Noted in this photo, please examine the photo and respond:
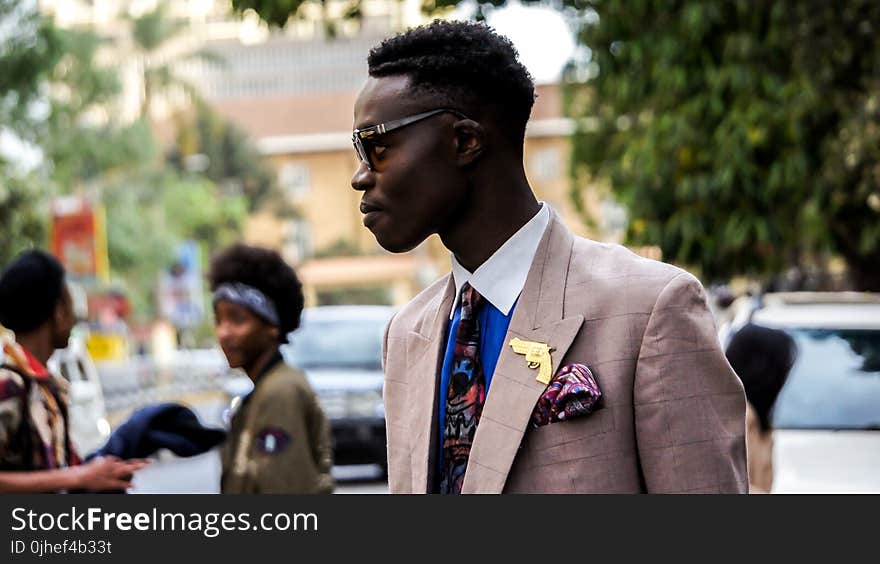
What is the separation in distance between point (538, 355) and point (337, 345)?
11.8 metres

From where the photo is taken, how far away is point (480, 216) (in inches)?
86.7

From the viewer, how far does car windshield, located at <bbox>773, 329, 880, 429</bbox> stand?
673cm

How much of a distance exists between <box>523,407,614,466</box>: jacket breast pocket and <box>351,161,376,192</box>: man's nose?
1.56ft

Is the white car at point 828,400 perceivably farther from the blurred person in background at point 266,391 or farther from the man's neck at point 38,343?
the man's neck at point 38,343

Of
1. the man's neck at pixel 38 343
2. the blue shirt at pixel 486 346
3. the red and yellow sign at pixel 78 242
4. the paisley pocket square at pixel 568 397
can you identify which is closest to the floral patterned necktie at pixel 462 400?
the blue shirt at pixel 486 346

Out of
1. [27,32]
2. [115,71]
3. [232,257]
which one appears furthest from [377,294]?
[232,257]

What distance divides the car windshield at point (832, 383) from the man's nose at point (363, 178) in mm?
4804

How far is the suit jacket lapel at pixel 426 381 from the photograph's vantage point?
220 cm

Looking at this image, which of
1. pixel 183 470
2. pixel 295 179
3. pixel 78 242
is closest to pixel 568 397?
pixel 183 470

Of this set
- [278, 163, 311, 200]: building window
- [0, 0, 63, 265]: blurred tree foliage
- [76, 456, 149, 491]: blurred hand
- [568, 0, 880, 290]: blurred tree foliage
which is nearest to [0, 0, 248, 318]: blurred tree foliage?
[0, 0, 63, 265]: blurred tree foliage

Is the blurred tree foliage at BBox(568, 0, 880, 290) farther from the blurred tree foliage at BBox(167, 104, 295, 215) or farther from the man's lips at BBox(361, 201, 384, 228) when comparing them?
the blurred tree foliage at BBox(167, 104, 295, 215)

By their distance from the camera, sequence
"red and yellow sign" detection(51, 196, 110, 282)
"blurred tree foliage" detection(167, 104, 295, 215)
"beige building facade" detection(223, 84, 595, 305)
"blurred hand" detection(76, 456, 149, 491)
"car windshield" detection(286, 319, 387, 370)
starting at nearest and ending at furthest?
"blurred hand" detection(76, 456, 149, 491) < "car windshield" detection(286, 319, 387, 370) < "red and yellow sign" detection(51, 196, 110, 282) < "blurred tree foliage" detection(167, 104, 295, 215) < "beige building facade" detection(223, 84, 595, 305)

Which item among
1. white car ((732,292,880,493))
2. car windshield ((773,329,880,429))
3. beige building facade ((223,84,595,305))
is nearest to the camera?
white car ((732,292,880,493))

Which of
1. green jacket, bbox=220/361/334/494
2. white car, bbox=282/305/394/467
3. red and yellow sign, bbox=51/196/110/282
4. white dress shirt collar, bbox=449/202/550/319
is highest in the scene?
white dress shirt collar, bbox=449/202/550/319
